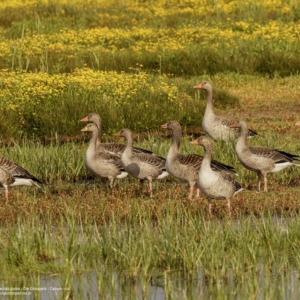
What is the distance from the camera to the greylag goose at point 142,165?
12492 mm

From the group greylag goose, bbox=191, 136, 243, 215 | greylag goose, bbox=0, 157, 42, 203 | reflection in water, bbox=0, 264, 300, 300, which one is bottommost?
reflection in water, bbox=0, 264, 300, 300

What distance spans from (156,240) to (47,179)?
458 cm

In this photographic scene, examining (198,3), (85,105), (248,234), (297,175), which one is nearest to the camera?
(248,234)

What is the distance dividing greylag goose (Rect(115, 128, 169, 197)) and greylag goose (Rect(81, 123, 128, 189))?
0.27 metres

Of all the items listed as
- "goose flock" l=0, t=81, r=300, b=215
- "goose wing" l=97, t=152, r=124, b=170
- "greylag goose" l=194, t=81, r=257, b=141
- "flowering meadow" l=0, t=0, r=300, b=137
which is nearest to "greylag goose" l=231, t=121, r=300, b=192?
"goose flock" l=0, t=81, r=300, b=215

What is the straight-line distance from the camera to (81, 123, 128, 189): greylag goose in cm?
1272

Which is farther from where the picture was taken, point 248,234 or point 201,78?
point 201,78

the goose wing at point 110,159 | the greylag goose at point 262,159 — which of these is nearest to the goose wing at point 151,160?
the goose wing at point 110,159

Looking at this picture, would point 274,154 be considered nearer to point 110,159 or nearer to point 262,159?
point 262,159

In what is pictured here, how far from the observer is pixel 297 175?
523 inches

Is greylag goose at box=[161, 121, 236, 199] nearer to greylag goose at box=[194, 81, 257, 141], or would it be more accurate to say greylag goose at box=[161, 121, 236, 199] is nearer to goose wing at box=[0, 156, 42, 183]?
goose wing at box=[0, 156, 42, 183]

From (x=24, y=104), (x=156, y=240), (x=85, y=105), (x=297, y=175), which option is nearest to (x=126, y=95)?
(x=85, y=105)

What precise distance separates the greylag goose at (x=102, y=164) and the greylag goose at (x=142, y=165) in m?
0.27

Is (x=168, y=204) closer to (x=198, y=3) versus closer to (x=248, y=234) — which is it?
(x=248, y=234)
